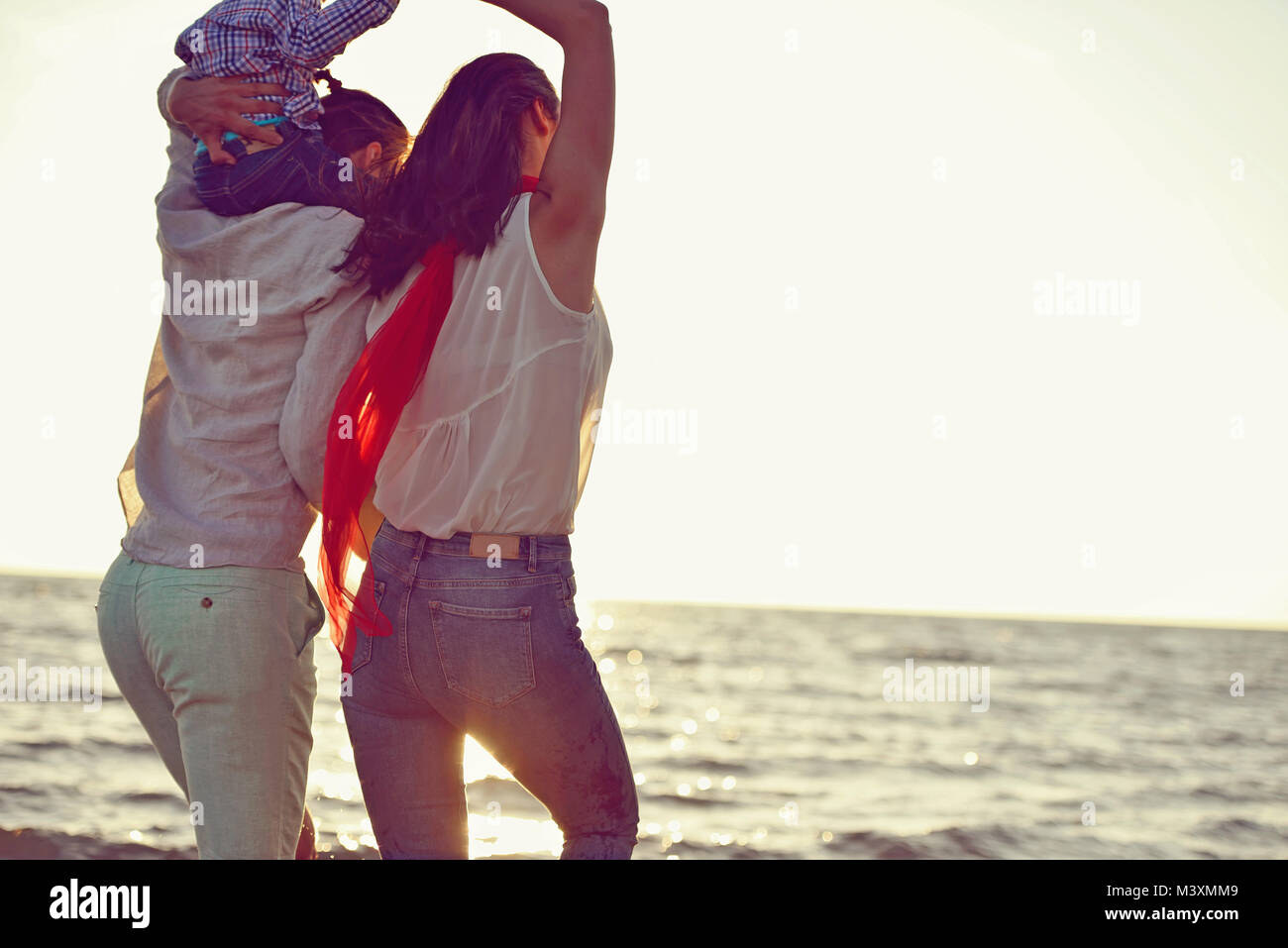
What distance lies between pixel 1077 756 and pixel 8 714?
14.3 m

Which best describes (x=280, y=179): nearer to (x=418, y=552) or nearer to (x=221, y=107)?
(x=221, y=107)

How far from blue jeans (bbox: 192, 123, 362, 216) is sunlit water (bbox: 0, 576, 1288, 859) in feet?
6.60

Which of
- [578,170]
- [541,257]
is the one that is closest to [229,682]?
[541,257]

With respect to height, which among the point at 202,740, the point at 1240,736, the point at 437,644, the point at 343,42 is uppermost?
the point at 343,42

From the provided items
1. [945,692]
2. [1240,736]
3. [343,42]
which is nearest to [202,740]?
[343,42]

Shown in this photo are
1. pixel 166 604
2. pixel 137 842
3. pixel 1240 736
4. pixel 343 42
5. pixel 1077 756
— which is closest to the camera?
pixel 166 604

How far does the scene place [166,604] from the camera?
1974mm

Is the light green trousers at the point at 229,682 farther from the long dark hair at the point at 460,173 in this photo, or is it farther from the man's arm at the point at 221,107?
the man's arm at the point at 221,107

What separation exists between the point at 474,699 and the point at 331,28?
50.7 inches

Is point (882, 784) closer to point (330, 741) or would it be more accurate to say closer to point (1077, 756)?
point (1077, 756)

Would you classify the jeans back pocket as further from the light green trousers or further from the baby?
the baby

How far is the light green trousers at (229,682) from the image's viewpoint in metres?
1.94

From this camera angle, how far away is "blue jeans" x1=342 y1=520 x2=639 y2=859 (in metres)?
1.81

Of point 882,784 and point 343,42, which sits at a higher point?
point 343,42
